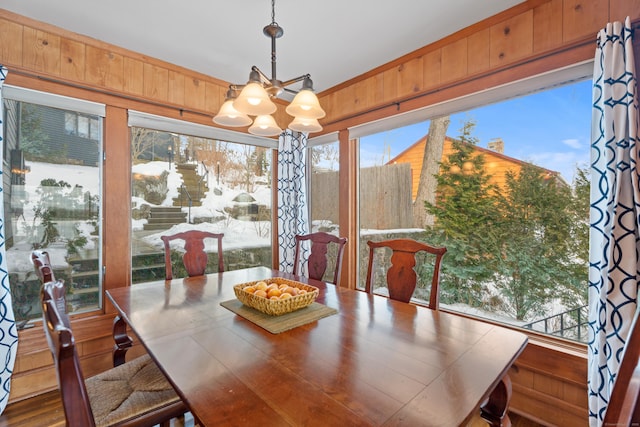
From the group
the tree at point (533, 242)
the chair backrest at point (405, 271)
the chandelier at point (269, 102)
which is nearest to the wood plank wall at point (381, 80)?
the tree at point (533, 242)

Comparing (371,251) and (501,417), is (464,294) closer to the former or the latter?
(371,251)

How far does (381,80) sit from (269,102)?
5.13ft

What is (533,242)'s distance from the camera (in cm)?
199

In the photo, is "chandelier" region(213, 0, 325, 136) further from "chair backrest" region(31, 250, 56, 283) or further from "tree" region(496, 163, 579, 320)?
"tree" region(496, 163, 579, 320)

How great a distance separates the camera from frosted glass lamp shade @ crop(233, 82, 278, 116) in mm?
1480

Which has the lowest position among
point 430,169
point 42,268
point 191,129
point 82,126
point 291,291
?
point 291,291

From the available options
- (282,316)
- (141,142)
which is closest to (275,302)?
(282,316)

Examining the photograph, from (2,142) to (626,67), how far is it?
3688 mm

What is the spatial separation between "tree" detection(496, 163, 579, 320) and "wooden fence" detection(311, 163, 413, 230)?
80 cm

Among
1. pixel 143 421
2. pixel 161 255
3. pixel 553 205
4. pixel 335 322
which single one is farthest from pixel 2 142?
pixel 553 205

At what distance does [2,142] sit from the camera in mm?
1987

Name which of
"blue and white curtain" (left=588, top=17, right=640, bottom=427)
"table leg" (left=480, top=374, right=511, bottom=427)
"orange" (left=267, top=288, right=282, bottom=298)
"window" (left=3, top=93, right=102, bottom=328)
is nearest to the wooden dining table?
"table leg" (left=480, top=374, right=511, bottom=427)

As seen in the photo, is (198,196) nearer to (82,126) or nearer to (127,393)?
(82,126)

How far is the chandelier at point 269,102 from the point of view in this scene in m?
1.51
